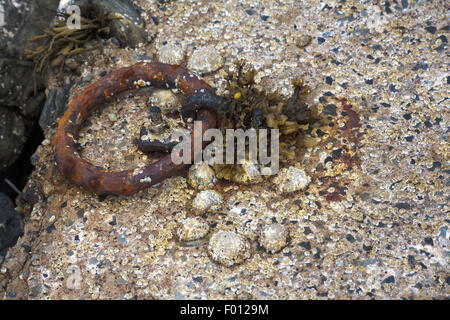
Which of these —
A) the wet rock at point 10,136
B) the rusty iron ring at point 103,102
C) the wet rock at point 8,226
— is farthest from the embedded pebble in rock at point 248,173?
the wet rock at point 10,136

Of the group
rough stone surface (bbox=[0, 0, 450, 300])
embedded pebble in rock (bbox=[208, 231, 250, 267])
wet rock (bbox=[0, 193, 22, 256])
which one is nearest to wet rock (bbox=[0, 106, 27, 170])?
wet rock (bbox=[0, 193, 22, 256])

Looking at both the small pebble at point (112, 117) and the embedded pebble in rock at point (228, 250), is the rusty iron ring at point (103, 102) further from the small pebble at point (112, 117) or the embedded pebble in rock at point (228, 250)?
the embedded pebble in rock at point (228, 250)

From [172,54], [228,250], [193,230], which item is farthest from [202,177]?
[172,54]

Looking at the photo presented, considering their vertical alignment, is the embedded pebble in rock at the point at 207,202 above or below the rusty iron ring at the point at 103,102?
below

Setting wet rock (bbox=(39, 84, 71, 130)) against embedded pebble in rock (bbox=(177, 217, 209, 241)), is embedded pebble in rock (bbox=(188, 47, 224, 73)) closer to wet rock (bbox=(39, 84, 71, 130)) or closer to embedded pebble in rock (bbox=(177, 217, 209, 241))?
wet rock (bbox=(39, 84, 71, 130))

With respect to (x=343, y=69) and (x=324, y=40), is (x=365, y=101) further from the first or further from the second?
(x=324, y=40)

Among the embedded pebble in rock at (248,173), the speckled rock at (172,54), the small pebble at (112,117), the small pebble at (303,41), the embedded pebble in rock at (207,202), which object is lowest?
the embedded pebble in rock at (207,202)

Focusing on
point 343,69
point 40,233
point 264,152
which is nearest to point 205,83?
point 264,152
